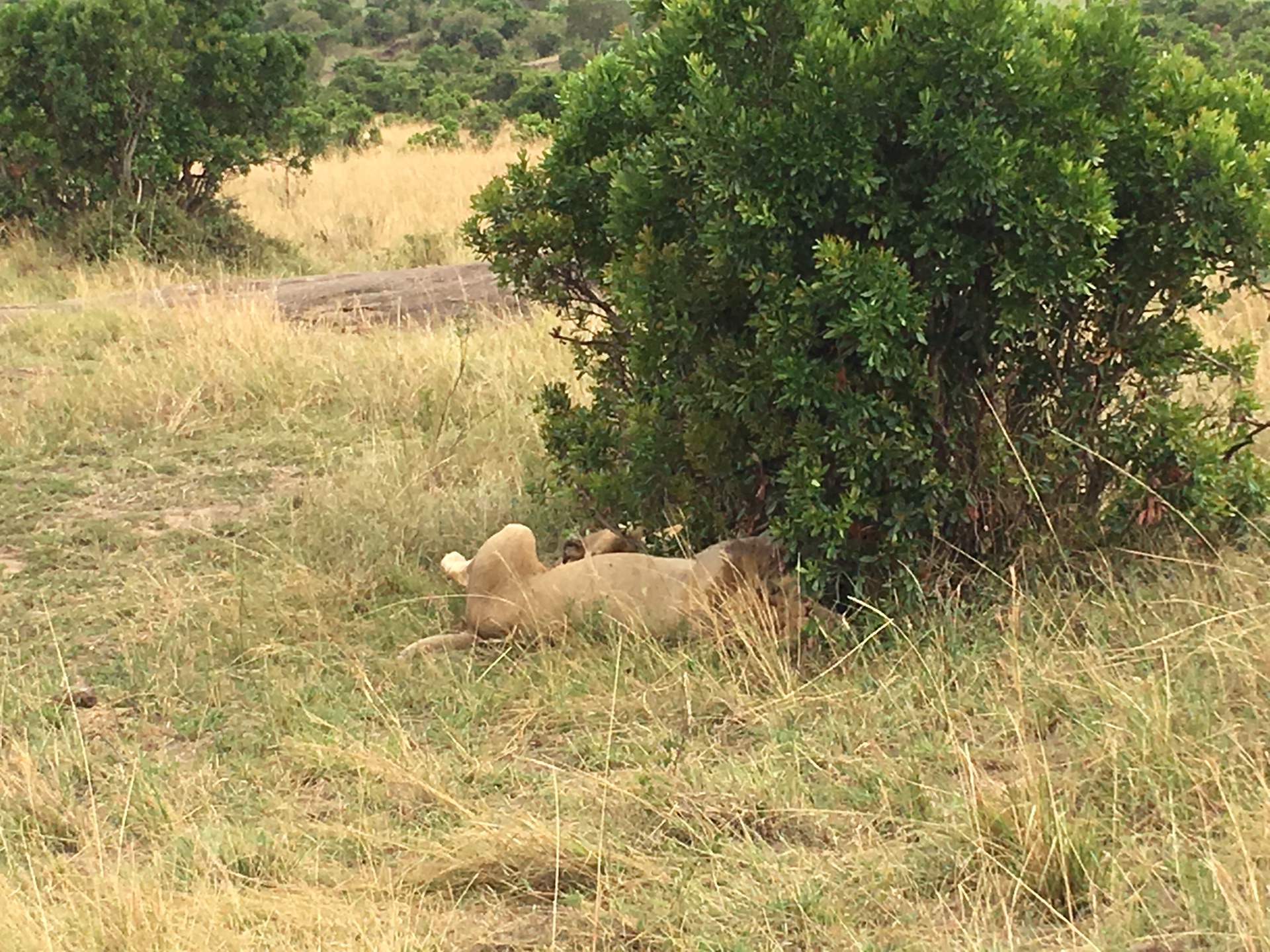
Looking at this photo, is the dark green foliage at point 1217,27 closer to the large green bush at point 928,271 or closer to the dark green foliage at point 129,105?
the dark green foliage at point 129,105

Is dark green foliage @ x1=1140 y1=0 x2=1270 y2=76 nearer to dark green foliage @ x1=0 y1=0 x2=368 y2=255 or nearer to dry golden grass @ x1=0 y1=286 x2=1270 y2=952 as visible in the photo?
dark green foliage @ x1=0 y1=0 x2=368 y2=255

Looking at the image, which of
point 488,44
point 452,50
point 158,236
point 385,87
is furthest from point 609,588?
point 488,44

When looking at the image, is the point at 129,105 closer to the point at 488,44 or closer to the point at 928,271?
the point at 928,271

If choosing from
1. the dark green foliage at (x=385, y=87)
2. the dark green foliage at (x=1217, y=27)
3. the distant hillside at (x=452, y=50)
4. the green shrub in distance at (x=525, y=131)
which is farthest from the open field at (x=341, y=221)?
the dark green foliage at (x=385, y=87)

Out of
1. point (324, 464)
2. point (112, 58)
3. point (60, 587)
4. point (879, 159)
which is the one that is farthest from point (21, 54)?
point (879, 159)

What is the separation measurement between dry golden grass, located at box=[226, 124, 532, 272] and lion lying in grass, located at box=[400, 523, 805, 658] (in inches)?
352

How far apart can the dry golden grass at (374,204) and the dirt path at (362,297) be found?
2.05 meters

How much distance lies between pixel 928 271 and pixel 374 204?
12574mm

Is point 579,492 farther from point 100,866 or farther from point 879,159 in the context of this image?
point 100,866

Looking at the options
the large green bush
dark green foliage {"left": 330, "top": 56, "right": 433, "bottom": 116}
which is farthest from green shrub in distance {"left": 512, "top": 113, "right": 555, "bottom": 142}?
the large green bush

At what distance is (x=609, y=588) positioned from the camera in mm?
4566

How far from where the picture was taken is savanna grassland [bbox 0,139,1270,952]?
289 cm

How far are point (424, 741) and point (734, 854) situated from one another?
1136 millimetres

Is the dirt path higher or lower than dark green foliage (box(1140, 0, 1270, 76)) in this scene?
lower
